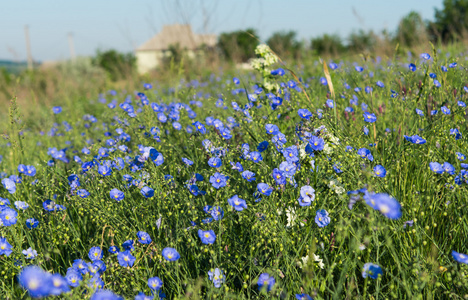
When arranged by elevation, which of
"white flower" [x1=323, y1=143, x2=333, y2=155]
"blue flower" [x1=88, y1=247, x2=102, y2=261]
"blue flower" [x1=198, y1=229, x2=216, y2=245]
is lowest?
"blue flower" [x1=88, y1=247, x2=102, y2=261]

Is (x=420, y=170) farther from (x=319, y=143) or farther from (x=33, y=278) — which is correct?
(x=33, y=278)

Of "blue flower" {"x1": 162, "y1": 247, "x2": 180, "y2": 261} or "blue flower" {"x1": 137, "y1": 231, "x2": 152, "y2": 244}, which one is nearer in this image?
"blue flower" {"x1": 162, "y1": 247, "x2": 180, "y2": 261}

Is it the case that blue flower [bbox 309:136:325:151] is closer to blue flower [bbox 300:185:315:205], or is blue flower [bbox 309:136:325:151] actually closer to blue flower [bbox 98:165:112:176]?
blue flower [bbox 300:185:315:205]

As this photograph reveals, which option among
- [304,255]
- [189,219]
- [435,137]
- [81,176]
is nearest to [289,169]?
[304,255]

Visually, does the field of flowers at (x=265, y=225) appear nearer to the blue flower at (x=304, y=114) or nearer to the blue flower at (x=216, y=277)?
the blue flower at (x=216, y=277)

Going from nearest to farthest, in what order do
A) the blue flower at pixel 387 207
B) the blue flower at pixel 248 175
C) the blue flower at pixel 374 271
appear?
the blue flower at pixel 387 207, the blue flower at pixel 374 271, the blue flower at pixel 248 175

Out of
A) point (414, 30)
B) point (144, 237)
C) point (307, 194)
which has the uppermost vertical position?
point (414, 30)

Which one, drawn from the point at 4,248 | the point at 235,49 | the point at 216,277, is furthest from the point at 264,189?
the point at 235,49

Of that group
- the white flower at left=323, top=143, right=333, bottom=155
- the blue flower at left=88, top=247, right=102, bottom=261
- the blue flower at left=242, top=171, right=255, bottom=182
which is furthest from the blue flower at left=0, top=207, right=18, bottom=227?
the white flower at left=323, top=143, right=333, bottom=155

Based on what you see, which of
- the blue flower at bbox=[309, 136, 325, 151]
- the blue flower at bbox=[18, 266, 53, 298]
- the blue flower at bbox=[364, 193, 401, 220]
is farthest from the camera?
the blue flower at bbox=[309, 136, 325, 151]

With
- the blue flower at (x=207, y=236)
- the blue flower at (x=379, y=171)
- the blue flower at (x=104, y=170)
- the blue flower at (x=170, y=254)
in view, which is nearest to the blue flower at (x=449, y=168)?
the blue flower at (x=379, y=171)

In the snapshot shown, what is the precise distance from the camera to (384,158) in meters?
2.16

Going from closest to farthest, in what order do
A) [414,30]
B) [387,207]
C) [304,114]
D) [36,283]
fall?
[36,283]
[387,207]
[304,114]
[414,30]

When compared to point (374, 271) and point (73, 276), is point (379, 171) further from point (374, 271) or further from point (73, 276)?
point (73, 276)
